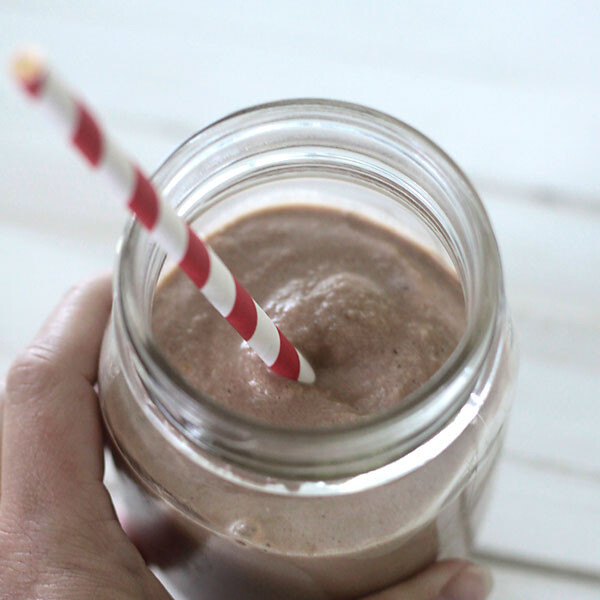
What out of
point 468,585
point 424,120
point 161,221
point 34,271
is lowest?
point 468,585

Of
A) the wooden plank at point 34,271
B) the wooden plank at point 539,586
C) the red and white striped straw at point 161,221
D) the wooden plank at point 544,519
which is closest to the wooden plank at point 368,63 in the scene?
the wooden plank at point 34,271

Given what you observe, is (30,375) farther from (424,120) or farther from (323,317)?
(424,120)

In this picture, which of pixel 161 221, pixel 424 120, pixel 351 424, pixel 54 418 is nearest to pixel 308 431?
pixel 351 424

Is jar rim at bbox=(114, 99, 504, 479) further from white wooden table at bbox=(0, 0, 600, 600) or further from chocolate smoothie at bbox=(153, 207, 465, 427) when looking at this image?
white wooden table at bbox=(0, 0, 600, 600)

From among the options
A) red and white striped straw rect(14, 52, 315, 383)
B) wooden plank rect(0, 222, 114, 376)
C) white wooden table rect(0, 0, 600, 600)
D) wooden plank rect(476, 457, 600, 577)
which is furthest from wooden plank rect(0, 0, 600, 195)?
red and white striped straw rect(14, 52, 315, 383)

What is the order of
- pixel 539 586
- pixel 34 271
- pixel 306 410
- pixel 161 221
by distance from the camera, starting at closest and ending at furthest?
pixel 161 221, pixel 306 410, pixel 539 586, pixel 34 271
